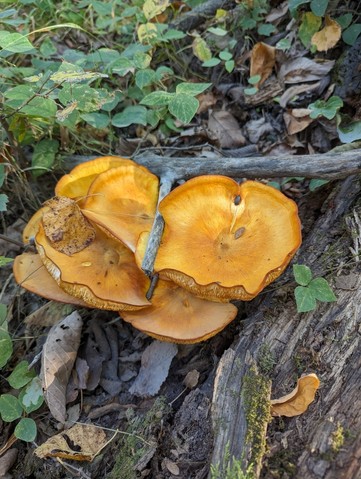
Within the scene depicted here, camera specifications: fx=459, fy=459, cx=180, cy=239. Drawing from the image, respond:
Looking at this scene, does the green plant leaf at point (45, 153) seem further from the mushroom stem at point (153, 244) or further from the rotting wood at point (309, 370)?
the rotting wood at point (309, 370)

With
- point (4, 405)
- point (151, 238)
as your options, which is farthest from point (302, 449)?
point (4, 405)

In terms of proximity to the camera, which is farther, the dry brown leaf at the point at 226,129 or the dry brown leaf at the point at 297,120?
the dry brown leaf at the point at 226,129

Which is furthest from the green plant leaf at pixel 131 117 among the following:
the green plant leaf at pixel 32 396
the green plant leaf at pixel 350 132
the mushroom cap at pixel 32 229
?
the green plant leaf at pixel 32 396

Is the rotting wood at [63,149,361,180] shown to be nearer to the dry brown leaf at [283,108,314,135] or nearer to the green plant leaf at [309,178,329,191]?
the green plant leaf at [309,178,329,191]

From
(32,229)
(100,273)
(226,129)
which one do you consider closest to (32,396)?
(100,273)

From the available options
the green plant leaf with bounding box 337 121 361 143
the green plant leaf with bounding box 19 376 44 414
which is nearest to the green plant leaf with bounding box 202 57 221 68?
the green plant leaf with bounding box 337 121 361 143
